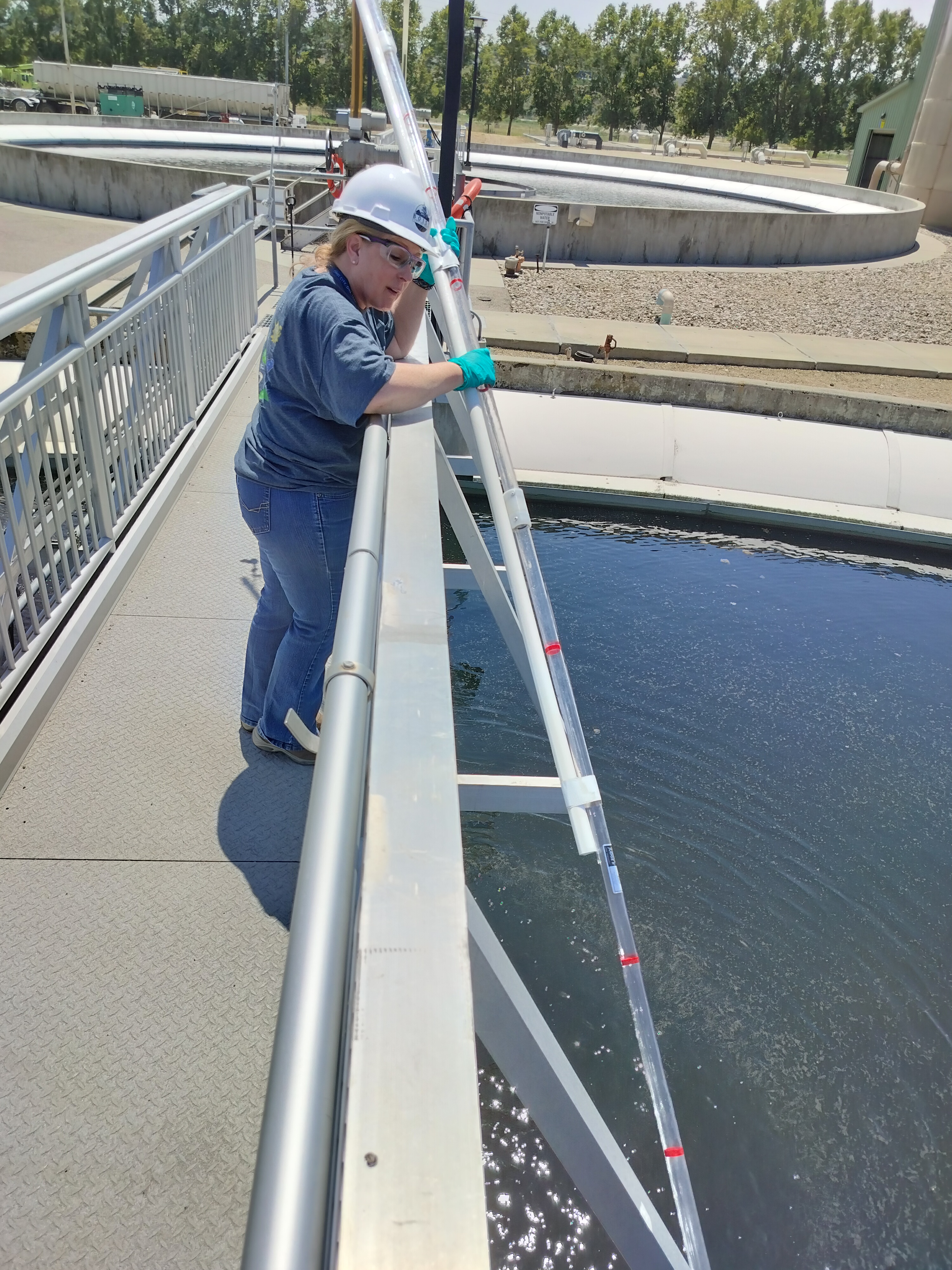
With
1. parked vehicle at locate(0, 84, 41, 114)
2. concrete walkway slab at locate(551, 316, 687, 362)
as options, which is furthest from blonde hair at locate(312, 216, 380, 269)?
parked vehicle at locate(0, 84, 41, 114)

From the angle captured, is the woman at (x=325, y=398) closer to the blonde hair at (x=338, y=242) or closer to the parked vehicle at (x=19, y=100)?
the blonde hair at (x=338, y=242)

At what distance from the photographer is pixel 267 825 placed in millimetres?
2512

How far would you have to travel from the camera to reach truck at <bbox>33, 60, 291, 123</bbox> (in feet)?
145

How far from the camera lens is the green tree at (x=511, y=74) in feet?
208

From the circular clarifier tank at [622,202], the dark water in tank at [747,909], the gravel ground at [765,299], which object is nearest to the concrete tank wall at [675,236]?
the circular clarifier tank at [622,202]

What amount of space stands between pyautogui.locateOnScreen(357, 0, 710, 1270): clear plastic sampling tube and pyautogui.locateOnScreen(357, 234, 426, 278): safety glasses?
0.23 ft

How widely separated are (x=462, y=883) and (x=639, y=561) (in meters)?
6.67

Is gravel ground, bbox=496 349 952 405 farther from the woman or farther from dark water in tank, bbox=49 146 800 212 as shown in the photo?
dark water in tank, bbox=49 146 800 212

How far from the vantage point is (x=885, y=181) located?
1147 inches

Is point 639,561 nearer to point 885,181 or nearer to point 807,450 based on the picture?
point 807,450

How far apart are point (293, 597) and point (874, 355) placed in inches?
470

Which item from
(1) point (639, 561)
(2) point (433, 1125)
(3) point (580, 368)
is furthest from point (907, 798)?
(3) point (580, 368)

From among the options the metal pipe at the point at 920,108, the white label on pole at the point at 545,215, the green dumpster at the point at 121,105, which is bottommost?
the white label on pole at the point at 545,215

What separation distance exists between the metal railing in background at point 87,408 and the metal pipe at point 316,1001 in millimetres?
1906
